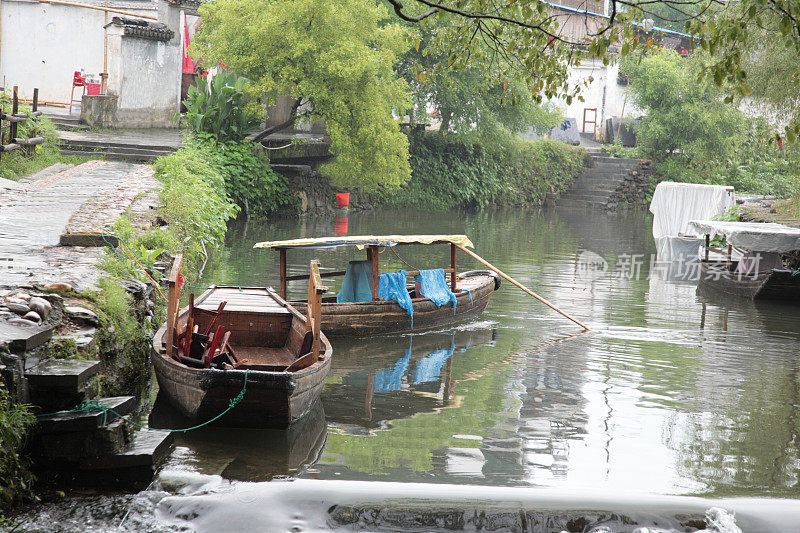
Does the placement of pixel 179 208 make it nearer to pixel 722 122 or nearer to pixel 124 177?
pixel 124 177

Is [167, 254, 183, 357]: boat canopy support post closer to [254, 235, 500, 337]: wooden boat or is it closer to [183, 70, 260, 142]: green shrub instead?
[254, 235, 500, 337]: wooden boat

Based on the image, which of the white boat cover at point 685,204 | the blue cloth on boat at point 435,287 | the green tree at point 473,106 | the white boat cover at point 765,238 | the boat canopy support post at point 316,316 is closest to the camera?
the boat canopy support post at point 316,316

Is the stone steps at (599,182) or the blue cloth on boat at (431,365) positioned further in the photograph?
Result: the stone steps at (599,182)

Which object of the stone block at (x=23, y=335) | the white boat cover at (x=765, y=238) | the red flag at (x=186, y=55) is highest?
the red flag at (x=186, y=55)

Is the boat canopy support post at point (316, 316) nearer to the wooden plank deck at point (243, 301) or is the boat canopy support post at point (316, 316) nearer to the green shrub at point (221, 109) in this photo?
the wooden plank deck at point (243, 301)

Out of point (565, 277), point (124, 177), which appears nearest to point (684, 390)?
point (565, 277)

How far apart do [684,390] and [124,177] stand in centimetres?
1161

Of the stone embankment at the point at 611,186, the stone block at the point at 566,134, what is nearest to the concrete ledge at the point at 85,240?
the stone embankment at the point at 611,186

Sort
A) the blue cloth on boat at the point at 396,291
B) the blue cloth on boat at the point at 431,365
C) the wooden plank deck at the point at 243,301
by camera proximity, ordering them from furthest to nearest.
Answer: the blue cloth on boat at the point at 396,291 < the blue cloth on boat at the point at 431,365 < the wooden plank deck at the point at 243,301

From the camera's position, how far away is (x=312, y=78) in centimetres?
2138

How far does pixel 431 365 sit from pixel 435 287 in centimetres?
223

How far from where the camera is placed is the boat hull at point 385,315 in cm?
1118

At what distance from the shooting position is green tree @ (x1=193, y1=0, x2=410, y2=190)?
2078cm

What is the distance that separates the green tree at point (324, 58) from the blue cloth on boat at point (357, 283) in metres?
10.2
